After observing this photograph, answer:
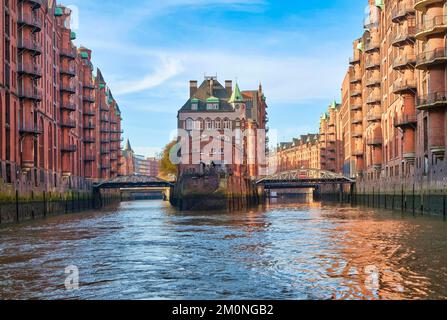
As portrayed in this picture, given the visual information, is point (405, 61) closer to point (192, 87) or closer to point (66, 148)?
point (66, 148)

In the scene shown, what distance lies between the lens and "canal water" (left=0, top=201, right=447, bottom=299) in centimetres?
1856

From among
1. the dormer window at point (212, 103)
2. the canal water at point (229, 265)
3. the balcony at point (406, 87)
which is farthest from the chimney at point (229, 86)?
the canal water at point (229, 265)

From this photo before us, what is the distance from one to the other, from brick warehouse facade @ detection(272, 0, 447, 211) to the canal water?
48.4 ft

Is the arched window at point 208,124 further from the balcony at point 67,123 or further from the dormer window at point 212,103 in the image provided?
the balcony at point 67,123

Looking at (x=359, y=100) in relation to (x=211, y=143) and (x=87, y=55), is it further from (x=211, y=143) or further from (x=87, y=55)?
(x=87, y=55)

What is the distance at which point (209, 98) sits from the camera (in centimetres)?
12056

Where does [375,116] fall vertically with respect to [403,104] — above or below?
above

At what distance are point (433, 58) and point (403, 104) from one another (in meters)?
14.6

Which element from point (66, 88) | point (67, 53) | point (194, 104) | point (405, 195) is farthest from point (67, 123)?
point (405, 195)

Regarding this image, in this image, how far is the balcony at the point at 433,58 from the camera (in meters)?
49.7

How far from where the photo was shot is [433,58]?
50219mm

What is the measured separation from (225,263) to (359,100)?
83.5 metres

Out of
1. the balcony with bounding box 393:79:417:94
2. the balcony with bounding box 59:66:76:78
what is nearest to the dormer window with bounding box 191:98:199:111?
the balcony with bounding box 59:66:76:78
